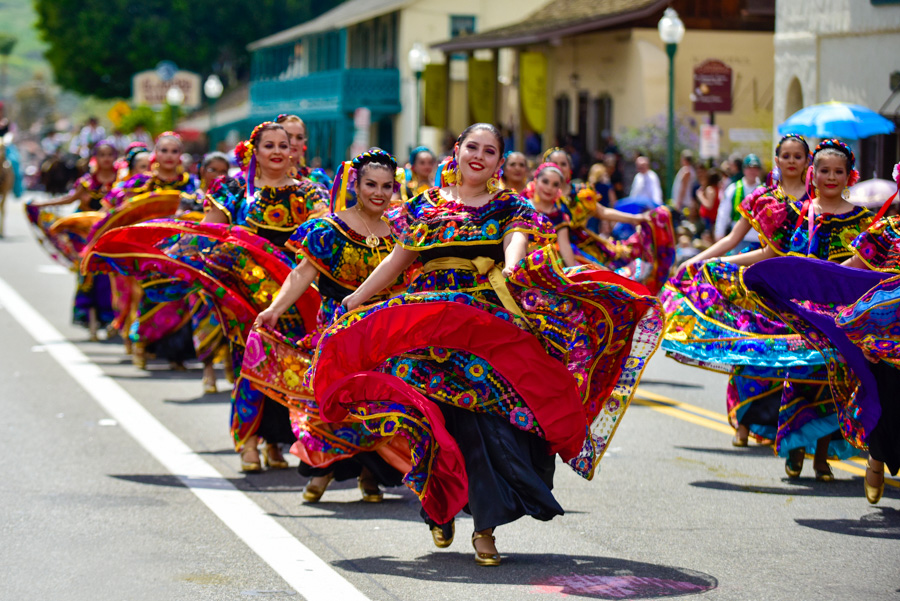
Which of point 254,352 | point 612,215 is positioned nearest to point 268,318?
point 254,352

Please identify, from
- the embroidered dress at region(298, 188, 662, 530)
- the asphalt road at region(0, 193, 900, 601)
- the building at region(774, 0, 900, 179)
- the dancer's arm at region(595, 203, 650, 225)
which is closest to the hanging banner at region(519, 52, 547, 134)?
the building at region(774, 0, 900, 179)

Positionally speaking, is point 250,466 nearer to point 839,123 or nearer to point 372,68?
point 839,123

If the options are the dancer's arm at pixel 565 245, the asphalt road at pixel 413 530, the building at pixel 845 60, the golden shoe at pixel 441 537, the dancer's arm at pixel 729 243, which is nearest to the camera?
the asphalt road at pixel 413 530

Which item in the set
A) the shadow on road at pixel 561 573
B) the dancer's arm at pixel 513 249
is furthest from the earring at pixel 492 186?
the shadow on road at pixel 561 573

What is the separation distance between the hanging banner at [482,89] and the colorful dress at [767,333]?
31.8m

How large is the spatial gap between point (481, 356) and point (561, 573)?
3.40 feet

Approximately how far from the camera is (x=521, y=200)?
6.96m

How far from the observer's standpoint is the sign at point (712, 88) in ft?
78.6

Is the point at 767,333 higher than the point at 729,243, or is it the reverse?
the point at 729,243

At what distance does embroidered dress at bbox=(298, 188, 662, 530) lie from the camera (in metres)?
6.67

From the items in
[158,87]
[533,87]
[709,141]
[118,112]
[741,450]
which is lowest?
[741,450]

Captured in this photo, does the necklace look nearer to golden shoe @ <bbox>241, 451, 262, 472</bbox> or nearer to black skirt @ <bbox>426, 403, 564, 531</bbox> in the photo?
black skirt @ <bbox>426, 403, 564, 531</bbox>

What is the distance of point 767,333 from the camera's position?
29.3 ft

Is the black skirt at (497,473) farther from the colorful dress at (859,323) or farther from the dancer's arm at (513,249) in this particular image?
the colorful dress at (859,323)
